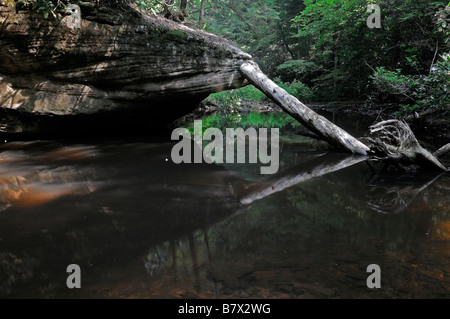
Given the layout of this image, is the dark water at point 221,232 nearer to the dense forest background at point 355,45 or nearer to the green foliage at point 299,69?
the dense forest background at point 355,45

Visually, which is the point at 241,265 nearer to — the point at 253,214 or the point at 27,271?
the point at 253,214

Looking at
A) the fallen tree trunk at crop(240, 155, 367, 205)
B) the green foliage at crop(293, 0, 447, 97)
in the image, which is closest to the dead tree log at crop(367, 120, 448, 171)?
the fallen tree trunk at crop(240, 155, 367, 205)

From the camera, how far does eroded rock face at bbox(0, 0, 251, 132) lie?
655 cm

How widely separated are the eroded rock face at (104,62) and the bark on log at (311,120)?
99cm

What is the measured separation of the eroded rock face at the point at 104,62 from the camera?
6.55m

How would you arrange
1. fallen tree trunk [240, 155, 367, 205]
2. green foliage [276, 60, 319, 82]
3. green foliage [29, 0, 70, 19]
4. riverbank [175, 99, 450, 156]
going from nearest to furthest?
fallen tree trunk [240, 155, 367, 205] → green foliage [29, 0, 70, 19] → riverbank [175, 99, 450, 156] → green foliage [276, 60, 319, 82]

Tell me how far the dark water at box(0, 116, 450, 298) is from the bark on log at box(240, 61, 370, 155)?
1.31 m

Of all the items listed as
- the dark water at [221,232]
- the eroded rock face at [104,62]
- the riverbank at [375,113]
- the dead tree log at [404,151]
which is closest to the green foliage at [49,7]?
the eroded rock face at [104,62]

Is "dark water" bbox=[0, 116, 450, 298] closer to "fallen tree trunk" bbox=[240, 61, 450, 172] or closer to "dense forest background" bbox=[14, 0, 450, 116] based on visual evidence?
"fallen tree trunk" bbox=[240, 61, 450, 172]

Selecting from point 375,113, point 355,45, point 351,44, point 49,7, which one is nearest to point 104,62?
point 49,7

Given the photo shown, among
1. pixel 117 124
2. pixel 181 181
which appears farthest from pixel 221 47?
pixel 181 181

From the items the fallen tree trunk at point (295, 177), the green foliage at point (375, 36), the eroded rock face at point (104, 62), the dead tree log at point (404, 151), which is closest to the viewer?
the fallen tree trunk at point (295, 177)

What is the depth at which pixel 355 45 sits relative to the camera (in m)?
13.5
